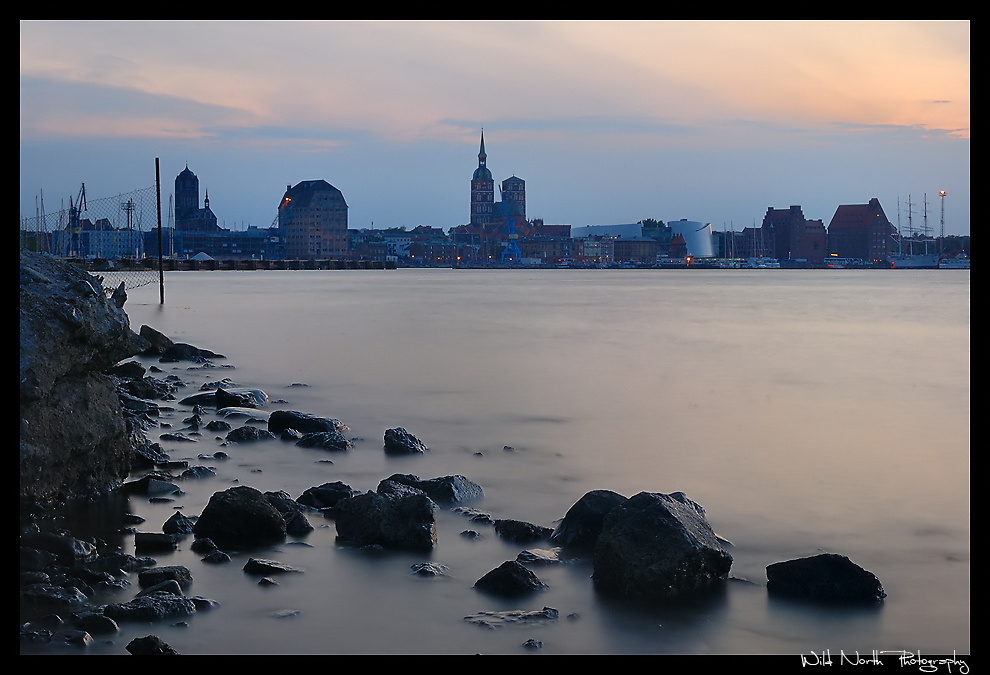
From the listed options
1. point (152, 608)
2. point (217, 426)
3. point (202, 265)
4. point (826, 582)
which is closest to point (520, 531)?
point (826, 582)

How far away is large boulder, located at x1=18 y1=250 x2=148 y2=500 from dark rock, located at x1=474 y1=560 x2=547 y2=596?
364 cm

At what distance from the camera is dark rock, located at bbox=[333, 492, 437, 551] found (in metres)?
7.43

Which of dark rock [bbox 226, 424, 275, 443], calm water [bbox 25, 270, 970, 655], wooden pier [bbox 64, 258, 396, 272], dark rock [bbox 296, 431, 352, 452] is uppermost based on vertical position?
wooden pier [bbox 64, 258, 396, 272]

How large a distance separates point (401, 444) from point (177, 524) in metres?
4.29

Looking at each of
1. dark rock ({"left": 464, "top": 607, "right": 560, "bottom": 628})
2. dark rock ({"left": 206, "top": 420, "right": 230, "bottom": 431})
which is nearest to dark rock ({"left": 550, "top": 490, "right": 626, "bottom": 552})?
dark rock ({"left": 464, "top": 607, "right": 560, "bottom": 628})

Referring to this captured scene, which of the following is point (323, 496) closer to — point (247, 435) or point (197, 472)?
point (197, 472)

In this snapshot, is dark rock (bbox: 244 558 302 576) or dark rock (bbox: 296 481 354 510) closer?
dark rock (bbox: 244 558 302 576)

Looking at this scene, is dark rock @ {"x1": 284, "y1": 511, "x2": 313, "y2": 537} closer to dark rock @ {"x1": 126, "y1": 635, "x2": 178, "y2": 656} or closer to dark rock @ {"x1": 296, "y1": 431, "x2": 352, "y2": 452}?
dark rock @ {"x1": 126, "y1": 635, "x2": 178, "y2": 656}

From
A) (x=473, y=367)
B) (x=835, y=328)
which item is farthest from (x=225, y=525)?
(x=835, y=328)

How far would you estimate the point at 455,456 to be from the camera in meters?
11.6

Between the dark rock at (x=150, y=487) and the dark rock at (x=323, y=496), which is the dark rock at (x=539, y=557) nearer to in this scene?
the dark rock at (x=323, y=496)

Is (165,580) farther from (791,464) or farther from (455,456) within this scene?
(791,464)

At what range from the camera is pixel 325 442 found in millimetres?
11219

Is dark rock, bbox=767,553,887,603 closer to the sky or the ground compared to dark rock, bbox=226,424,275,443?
closer to the ground
